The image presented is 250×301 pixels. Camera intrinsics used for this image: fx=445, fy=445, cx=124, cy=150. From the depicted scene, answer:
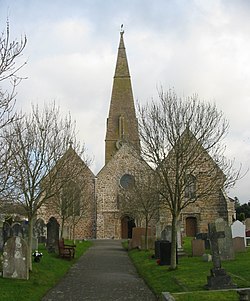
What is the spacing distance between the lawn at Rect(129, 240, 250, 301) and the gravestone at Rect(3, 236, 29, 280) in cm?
404

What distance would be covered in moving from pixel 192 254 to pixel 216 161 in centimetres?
494

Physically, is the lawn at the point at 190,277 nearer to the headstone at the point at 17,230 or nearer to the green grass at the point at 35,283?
the green grass at the point at 35,283

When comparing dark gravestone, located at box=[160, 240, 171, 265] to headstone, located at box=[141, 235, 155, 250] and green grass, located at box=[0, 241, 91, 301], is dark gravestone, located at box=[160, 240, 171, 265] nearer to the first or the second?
green grass, located at box=[0, 241, 91, 301]

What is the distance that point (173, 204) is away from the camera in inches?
695

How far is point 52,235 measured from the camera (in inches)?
936

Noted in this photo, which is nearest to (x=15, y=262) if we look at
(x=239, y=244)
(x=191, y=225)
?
(x=239, y=244)

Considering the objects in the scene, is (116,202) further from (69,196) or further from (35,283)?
(35,283)

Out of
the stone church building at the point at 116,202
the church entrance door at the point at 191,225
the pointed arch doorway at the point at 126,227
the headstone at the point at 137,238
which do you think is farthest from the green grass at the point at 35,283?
the pointed arch doorway at the point at 126,227

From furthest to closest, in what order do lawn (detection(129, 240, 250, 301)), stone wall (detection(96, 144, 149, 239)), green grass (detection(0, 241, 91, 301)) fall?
1. stone wall (detection(96, 144, 149, 239))
2. green grass (detection(0, 241, 91, 301))
3. lawn (detection(129, 240, 250, 301))

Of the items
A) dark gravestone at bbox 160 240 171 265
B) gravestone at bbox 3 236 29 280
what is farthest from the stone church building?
gravestone at bbox 3 236 29 280

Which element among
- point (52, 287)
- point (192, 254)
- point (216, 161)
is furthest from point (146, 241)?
point (52, 287)

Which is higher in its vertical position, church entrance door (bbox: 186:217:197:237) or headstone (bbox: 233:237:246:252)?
church entrance door (bbox: 186:217:197:237)

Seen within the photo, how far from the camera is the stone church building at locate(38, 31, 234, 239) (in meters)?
41.9

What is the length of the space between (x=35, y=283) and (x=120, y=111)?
148 feet
